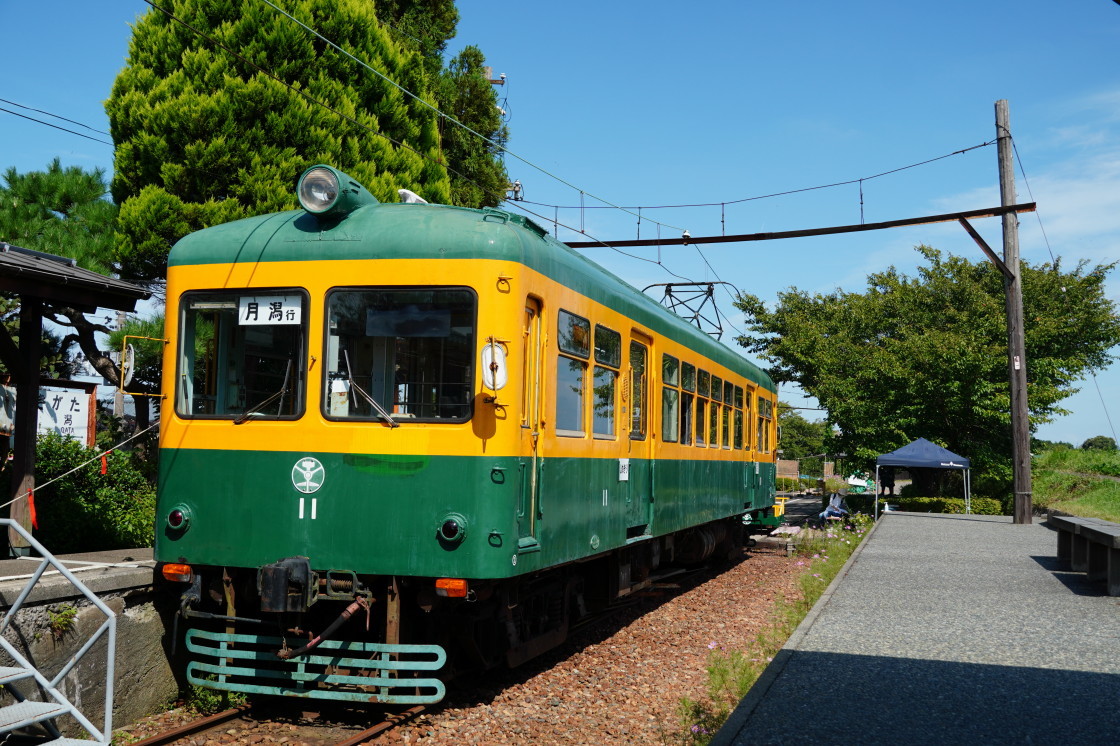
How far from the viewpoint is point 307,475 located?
6188 millimetres

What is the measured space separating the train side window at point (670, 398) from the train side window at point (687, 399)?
211mm

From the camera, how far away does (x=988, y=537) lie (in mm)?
19578

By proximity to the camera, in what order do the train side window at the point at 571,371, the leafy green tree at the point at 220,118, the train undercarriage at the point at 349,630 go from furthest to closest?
1. the leafy green tree at the point at 220,118
2. the train side window at the point at 571,371
3. the train undercarriage at the point at 349,630

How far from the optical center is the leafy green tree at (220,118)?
12164 millimetres

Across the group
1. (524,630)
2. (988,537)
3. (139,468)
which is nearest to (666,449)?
(524,630)

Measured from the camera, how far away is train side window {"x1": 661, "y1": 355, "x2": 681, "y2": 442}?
9.41 m

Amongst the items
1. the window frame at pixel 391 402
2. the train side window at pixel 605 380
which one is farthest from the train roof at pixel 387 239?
the train side window at pixel 605 380

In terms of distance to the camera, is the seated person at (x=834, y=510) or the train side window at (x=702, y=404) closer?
the train side window at (x=702, y=404)


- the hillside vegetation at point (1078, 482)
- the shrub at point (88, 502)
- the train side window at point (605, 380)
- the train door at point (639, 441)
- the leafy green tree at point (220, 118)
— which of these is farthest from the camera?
the hillside vegetation at point (1078, 482)

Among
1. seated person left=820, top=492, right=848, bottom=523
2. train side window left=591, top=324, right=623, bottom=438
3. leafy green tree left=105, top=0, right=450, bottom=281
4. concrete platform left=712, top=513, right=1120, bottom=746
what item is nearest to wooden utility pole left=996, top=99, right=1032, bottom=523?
seated person left=820, top=492, right=848, bottom=523

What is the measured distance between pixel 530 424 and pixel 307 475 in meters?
1.36

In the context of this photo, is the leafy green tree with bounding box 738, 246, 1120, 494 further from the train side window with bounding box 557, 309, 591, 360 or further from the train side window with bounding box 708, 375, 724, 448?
the train side window with bounding box 557, 309, 591, 360

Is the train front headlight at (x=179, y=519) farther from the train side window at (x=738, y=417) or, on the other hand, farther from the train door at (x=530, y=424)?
the train side window at (x=738, y=417)

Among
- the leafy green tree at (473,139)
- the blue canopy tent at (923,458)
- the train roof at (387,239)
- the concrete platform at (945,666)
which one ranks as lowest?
the concrete platform at (945,666)
